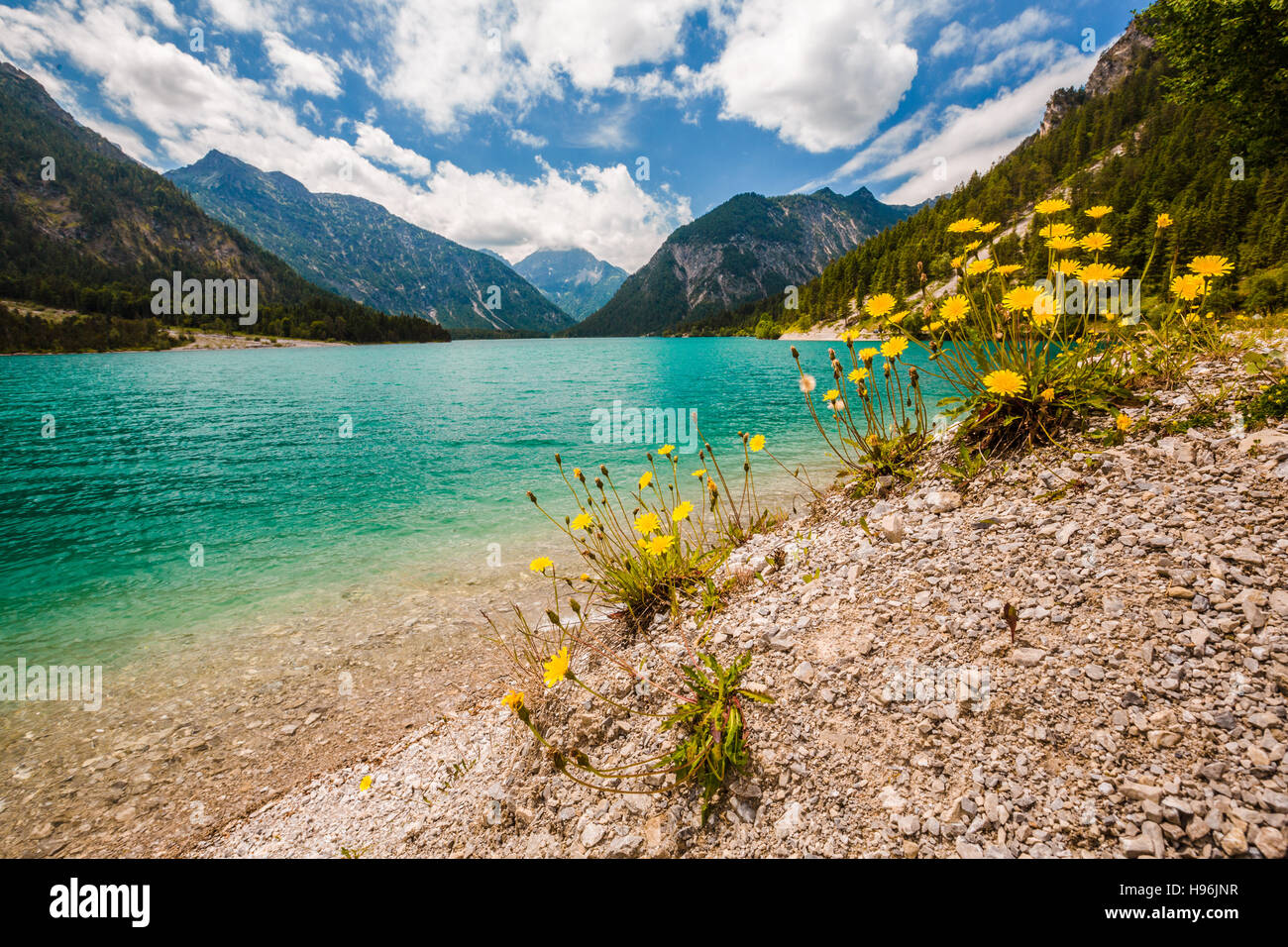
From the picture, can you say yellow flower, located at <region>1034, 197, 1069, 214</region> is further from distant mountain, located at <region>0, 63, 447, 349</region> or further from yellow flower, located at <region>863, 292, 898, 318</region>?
distant mountain, located at <region>0, 63, 447, 349</region>

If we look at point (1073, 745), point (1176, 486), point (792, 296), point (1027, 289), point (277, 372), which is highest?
point (792, 296)

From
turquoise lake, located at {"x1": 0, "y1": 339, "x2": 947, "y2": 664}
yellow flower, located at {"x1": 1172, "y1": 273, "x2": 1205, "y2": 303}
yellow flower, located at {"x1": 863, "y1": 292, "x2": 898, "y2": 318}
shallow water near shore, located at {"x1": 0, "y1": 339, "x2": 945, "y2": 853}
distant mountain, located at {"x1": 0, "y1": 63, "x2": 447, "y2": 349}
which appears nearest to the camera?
yellow flower, located at {"x1": 1172, "y1": 273, "x2": 1205, "y2": 303}

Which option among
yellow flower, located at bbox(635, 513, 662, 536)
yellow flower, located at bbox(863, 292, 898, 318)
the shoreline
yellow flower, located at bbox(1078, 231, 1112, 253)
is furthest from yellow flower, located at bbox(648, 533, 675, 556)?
yellow flower, located at bbox(1078, 231, 1112, 253)

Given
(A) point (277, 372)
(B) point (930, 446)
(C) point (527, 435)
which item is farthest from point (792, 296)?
(B) point (930, 446)

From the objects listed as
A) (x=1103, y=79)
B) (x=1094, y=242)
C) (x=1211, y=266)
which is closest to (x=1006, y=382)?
(x=1094, y=242)

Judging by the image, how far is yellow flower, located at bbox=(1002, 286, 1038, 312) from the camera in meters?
4.03

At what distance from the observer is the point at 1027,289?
4.20 m

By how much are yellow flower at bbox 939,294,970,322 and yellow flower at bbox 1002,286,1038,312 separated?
321 millimetres

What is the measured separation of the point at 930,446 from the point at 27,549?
56.2ft

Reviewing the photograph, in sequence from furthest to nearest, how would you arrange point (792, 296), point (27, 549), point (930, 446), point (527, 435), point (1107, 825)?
point (792, 296)
point (527, 435)
point (27, 549)
point (930, 446)
point (1107, 825)

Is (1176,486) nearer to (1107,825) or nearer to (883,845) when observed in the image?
(1107,825)

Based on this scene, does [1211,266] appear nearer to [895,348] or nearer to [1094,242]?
[1094,242]

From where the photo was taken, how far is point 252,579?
8719mm

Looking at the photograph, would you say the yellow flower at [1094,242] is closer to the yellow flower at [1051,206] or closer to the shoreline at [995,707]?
the yellow flower at [1051,206]
